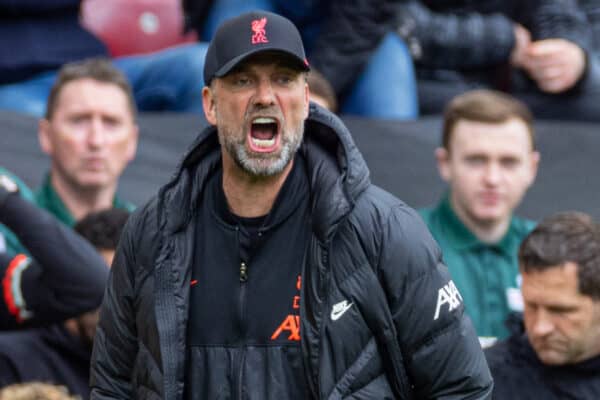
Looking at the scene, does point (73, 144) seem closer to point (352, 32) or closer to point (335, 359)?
point (352, 32)

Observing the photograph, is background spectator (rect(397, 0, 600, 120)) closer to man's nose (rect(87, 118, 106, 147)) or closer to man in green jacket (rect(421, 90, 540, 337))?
man in green jacket (rect(421, 90, 540, 337))

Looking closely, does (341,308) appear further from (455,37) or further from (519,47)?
Result: (519,47)

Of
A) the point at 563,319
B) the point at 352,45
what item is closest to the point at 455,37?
the point at 352,45

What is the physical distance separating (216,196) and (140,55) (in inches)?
146

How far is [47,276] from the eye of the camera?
4.32 meters

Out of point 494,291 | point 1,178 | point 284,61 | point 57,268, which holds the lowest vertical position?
point 494,291

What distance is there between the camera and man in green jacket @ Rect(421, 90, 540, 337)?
5020 mm

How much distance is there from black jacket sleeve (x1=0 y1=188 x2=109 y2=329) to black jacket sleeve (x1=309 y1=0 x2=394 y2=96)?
2.12m

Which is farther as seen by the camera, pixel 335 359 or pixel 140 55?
pixel 140 55

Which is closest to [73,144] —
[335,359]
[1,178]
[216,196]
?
[1,178]

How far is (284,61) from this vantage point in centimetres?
291

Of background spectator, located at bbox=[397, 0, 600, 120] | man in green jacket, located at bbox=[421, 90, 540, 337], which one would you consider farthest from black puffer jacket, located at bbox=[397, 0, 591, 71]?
man in green jacket, located at bbox=[421, 90, 540, 337]

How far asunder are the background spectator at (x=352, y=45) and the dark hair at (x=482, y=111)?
0.96 metres

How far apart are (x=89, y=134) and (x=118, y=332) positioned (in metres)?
2.25
